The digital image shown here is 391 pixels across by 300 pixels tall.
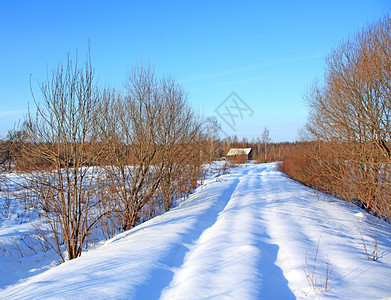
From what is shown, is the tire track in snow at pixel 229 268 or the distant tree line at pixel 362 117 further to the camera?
the distant tree line at pixel 362 117

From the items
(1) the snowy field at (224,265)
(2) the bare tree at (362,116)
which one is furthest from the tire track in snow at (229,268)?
(2) the bare tree at (362,116)

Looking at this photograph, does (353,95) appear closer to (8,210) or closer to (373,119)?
(373,119)

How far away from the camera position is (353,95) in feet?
22.1

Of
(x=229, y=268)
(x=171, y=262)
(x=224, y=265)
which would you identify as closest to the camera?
(x=229, y=268)

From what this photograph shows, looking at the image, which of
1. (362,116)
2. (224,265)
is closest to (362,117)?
(362,116)

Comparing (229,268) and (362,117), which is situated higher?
(362,117)

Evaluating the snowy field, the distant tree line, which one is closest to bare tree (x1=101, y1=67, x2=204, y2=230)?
the snowy field

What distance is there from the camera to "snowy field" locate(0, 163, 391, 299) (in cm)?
296

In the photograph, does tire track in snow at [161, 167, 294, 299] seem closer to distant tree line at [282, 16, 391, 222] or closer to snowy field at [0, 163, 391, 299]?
snowy field at [0, 163, 391, 299]

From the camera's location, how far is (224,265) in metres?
3.64

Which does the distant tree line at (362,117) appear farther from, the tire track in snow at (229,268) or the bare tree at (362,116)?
the tire track in snow at (229,268)

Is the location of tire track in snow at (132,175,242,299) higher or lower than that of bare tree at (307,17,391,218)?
lower

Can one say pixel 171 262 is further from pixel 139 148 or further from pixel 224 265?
pixel 139 148

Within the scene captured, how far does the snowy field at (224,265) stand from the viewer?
296cm
